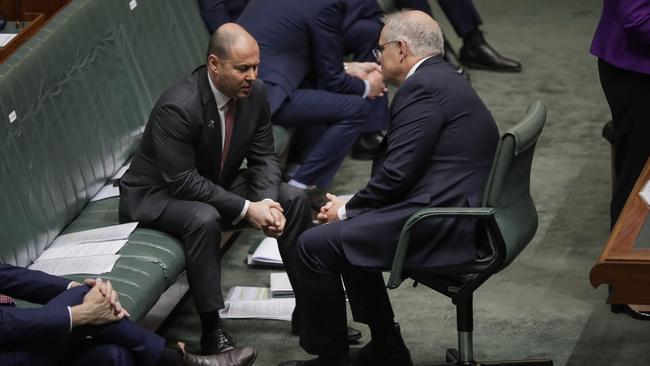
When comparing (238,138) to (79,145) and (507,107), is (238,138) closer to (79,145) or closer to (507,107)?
(79,145)

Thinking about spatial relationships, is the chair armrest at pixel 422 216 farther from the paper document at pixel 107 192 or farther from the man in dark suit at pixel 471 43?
the man in dark suit at pixel 471 43

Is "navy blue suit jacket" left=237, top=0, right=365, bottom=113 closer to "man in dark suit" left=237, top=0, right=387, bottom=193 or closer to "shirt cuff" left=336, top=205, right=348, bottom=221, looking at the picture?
"man in dark suit" left=237, top=0, right=387, bottom=193

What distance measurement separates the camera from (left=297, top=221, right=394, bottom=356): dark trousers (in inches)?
177

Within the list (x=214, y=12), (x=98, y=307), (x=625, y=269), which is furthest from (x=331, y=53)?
(x=625, y=269)

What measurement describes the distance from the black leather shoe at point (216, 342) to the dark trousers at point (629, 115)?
1.61 m

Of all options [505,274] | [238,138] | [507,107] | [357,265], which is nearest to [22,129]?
[238,138]

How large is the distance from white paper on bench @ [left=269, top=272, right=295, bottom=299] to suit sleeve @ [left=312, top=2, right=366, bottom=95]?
1198 mm

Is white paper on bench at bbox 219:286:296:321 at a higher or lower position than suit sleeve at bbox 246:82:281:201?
lower

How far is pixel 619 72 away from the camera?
16.1ft

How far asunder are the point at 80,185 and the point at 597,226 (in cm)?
232

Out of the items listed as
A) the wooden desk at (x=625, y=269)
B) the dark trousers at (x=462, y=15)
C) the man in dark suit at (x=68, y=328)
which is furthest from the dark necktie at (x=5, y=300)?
the dark trousers at (x=462, y=15)

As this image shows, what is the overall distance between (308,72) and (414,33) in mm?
1949

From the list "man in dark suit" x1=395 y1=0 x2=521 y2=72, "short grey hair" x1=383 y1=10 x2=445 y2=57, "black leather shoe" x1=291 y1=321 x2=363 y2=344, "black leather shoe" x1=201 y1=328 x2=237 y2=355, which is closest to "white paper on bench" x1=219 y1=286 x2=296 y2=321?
"black leather shoe" x1=291 y1=321 x2=363 y2=344

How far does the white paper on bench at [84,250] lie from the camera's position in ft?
15.6
